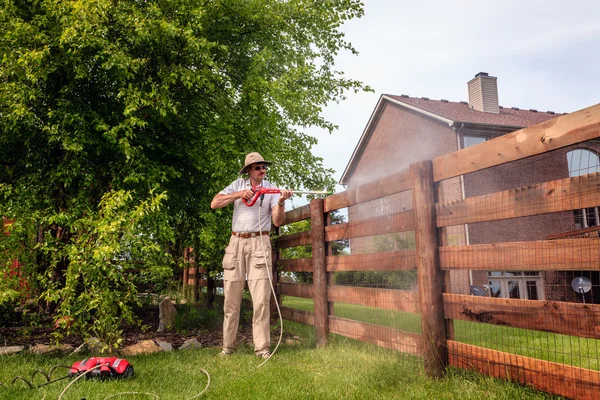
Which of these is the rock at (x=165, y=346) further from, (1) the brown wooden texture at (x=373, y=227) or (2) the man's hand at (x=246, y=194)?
(1) the brown wooden texture at (x=373, y=227)

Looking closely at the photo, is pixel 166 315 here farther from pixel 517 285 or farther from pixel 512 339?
pixel 517 285

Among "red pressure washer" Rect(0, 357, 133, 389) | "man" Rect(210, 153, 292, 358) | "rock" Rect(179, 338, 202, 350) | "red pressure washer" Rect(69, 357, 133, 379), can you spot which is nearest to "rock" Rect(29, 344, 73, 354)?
"rock" Rect(179, 338, 202, 350)

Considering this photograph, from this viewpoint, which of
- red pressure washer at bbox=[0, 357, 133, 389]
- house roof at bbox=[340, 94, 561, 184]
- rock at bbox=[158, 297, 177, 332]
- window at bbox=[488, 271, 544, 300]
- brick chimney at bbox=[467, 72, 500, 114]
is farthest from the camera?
brick chimney at bbox=[467, 72, 500, 114]

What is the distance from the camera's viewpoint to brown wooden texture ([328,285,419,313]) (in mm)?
4219

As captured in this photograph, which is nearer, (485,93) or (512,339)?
(512,339)

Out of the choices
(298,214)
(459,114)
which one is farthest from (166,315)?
(459,114)

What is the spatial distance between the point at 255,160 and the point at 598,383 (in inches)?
146

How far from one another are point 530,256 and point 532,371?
0.71m

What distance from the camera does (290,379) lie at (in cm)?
397

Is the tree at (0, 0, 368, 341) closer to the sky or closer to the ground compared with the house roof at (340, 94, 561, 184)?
closer to the ground

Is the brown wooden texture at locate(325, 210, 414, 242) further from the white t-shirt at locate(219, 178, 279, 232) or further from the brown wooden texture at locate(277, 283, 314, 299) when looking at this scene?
the brown wooden texture at locate(277, 283, 314, 299)

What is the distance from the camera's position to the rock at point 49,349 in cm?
557

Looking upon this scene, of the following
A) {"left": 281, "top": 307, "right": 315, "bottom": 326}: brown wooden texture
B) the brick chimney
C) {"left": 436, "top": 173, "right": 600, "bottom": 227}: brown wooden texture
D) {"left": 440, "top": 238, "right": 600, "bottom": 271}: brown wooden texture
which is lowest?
{"left": 281, "top": 307, "right": 315, "bottom": 326}: brown wooden texture

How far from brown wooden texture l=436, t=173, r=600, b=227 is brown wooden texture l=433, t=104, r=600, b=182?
0.71ft
